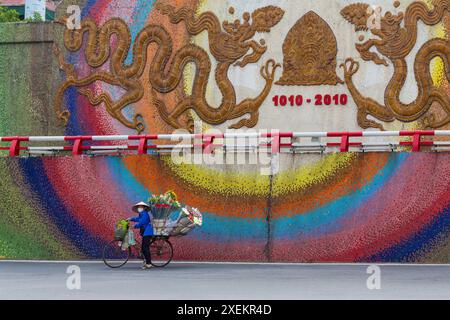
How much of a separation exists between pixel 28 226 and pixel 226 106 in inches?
244

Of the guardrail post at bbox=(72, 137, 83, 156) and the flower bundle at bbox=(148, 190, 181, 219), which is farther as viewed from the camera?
the guardrail post at bbox=(72, 137, 83, 156)

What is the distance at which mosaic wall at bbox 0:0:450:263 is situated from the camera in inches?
922

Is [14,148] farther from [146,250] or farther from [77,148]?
[146,250]

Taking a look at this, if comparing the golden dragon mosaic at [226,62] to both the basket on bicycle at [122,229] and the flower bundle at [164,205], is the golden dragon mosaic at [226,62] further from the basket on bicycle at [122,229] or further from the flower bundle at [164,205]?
the basket on bicycle at [122,229]

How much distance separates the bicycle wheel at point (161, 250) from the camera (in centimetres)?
2331

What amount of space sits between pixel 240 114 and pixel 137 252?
5.48 meters

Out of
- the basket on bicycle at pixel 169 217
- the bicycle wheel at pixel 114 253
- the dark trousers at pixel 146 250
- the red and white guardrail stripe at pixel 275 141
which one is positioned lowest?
the bicycle wheel at pixel 114 253

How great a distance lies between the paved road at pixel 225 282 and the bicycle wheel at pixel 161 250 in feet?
0.94

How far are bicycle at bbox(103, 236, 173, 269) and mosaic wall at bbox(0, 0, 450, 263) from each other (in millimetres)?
653

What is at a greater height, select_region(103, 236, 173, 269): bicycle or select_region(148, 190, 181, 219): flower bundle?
select_region(148, 190, 181, 219): flower bundle

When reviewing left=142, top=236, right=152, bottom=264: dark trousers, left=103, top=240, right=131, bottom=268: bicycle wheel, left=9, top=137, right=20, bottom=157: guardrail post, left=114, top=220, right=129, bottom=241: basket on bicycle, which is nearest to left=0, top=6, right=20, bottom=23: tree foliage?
left=9, top=137, right=20, bottom=157: guardrail post

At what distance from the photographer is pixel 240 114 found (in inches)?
1113

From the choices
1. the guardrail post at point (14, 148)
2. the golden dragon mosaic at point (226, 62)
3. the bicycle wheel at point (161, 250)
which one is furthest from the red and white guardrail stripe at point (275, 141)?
the bicycle wheel at point (161, 250)

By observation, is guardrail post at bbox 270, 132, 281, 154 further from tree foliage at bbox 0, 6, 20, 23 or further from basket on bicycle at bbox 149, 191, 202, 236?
tree foliage at bbox 0, 6, 20, 23
